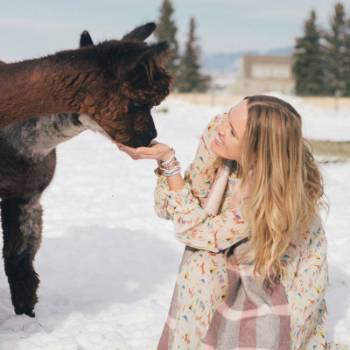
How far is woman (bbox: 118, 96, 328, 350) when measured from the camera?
1773 millimetres

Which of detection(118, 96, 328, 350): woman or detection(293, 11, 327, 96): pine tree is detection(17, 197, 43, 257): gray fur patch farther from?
detection(293, 11, 327, 96): pine tree

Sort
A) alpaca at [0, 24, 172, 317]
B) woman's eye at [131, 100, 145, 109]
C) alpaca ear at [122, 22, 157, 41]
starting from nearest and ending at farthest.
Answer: woman's eye at [131, 100, 145, 109]
alpaca at [0, 24, 172, 317]
alpaca ear at [122, 22, 157, 41]

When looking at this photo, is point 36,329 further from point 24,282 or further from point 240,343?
point 240,343

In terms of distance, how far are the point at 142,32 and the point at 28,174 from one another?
0.99m

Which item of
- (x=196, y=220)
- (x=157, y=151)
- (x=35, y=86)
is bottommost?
(x=196, y=220)

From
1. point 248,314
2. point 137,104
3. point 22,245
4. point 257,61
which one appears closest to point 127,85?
point 137,104

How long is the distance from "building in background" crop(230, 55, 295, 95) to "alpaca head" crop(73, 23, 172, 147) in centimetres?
5480

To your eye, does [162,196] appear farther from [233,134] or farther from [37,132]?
[37,132]

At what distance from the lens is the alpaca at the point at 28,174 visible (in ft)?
7.12

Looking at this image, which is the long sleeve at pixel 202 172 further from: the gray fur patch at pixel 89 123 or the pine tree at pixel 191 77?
the pine tree at pixel 191 77

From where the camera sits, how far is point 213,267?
1.90 m

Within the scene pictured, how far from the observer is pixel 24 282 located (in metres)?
2.65

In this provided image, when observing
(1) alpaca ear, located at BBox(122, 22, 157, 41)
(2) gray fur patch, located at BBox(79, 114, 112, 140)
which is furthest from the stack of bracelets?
(1) alpaca ear, located at BBox(122, 22, 157, 41)

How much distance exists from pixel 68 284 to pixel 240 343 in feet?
5.59
